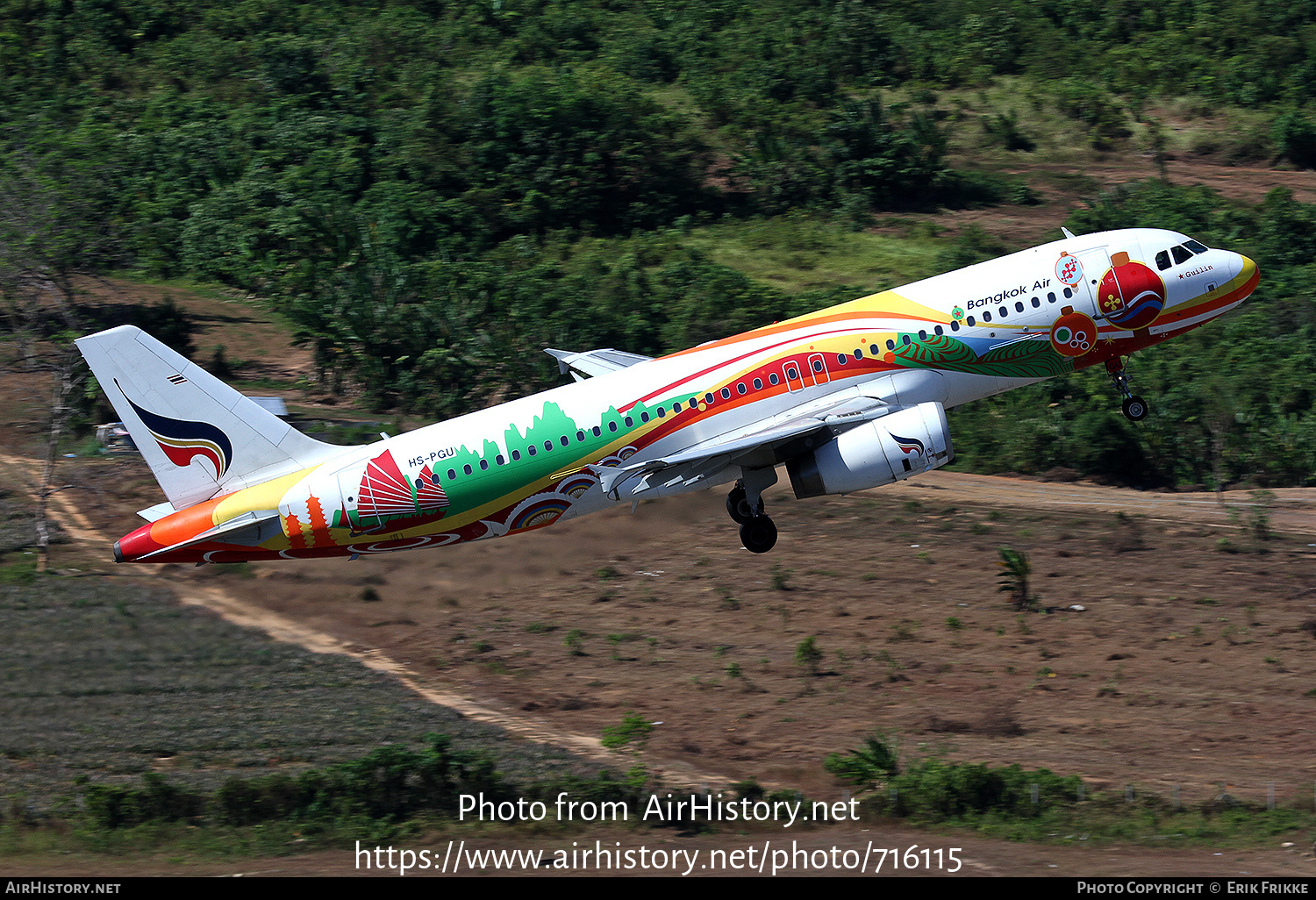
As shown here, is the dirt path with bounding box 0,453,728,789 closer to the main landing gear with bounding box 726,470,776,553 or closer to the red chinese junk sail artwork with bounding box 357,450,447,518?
the red chinese junk sail artwork with bounding box 357,450,447,518

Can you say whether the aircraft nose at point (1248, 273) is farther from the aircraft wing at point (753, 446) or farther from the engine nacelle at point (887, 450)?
the aircraft wing at point (753, 446)

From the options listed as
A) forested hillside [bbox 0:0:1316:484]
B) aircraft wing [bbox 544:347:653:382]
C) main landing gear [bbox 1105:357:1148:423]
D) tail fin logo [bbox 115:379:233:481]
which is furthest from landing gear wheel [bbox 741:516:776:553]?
forested hillside [bbox 0:0:1316:484]

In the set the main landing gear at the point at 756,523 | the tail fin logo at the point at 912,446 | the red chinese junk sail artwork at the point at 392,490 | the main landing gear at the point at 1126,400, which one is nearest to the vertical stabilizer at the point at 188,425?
the red chinese junk sail artwork at the point at 392,490

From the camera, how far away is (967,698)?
117 feet

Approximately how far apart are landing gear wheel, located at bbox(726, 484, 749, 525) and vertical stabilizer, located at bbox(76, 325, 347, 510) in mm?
9870

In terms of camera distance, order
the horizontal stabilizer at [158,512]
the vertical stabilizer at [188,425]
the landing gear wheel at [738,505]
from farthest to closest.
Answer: the landing gear wheel at [738,505]
the horizontal stabilizer at [158,512]
the vertical stabilizer at [188,425]

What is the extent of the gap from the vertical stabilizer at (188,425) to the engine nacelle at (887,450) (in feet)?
38.8

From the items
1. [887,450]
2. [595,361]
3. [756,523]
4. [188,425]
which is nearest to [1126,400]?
[887,450]

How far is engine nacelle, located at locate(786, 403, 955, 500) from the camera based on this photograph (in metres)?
30.7

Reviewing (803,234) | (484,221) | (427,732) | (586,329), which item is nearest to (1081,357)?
(427,732)

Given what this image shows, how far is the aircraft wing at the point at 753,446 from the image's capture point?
3069 cm

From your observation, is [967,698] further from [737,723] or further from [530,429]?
[530,429]

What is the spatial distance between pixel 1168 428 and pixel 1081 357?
17.3 metres

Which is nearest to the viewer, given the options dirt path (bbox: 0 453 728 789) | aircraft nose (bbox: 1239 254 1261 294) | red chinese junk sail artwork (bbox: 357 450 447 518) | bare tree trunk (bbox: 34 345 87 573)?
red chinese junk sail artwork (bbox: 357 450 447 518)
